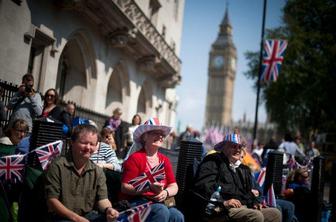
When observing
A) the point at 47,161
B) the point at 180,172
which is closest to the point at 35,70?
the point at 180,172

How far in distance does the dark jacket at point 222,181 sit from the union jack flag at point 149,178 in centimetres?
84

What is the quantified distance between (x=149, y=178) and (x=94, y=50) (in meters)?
12.3

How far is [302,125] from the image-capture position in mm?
33406

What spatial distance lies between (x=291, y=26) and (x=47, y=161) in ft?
103

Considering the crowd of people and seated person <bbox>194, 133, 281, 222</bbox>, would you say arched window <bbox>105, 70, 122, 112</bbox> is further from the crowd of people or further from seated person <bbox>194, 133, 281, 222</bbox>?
seated person <bbox>194, 133, 281, 222</bbox>

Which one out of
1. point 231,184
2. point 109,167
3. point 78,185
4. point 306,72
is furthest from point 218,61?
point 78,185

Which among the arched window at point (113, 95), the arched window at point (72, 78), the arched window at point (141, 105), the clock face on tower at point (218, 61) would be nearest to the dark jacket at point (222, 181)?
the arched window at point (72, 78)

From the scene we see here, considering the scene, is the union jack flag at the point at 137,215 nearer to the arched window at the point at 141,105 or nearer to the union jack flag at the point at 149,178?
the union jack flag at the point at 149,178

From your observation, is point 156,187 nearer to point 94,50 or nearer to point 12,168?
point 12,168

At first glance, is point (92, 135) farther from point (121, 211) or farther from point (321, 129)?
point (321, 129)

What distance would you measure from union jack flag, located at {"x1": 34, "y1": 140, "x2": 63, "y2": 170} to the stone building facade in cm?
666

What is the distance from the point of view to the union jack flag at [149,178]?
441cm

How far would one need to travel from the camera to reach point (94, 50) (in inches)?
625

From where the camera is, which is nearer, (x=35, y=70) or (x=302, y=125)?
(x=35, y=70)
